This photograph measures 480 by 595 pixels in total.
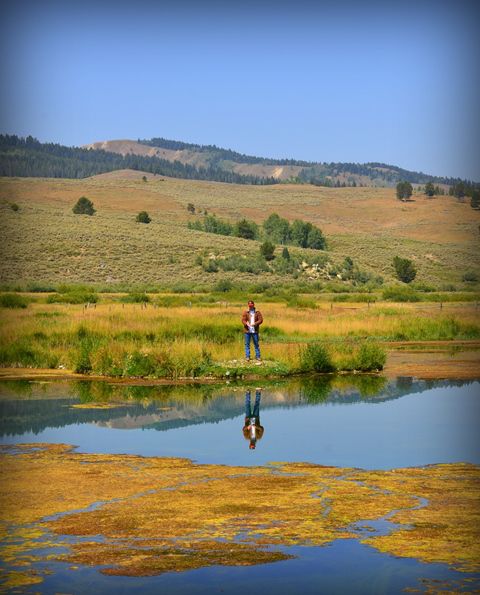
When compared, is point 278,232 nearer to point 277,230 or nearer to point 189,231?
point 277,230

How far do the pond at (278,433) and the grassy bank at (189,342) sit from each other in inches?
61.2

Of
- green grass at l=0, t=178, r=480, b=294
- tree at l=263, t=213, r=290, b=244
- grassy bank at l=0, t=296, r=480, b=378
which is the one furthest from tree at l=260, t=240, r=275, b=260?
grassy bank at l=0, t=296, r=480, b=378

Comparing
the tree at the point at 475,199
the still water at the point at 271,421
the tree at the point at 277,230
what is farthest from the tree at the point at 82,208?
the still water at the point at 271,421

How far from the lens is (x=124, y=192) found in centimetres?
15350

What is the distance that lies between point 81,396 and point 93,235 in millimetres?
67851

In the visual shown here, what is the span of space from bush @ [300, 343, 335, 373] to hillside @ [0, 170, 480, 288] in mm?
45693

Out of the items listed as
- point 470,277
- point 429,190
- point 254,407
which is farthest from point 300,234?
point 254,407

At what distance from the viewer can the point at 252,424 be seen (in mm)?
18844

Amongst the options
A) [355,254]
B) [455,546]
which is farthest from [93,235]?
[455,546]

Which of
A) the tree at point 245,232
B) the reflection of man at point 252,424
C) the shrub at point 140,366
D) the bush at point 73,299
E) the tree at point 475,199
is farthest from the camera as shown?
the tree at point 475,199

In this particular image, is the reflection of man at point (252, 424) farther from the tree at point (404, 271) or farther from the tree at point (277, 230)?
the tree at point (277, 230)

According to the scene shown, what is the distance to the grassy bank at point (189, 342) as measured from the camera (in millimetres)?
26500

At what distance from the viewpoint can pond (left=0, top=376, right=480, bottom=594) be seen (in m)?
9.28

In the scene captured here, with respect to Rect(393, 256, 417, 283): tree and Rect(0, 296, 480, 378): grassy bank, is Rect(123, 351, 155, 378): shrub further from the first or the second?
Rect(393, 256, 417, 283): tree
